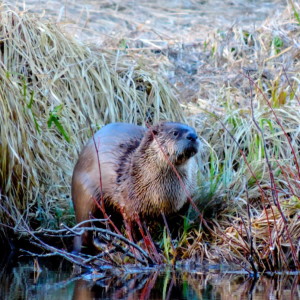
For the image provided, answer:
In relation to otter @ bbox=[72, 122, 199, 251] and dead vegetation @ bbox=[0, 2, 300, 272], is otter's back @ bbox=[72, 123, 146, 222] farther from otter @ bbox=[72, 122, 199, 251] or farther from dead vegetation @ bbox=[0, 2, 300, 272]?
dead vegetation @ bbox=[0, 2, 300, 272]

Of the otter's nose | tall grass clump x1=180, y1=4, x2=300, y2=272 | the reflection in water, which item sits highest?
the otter's nose

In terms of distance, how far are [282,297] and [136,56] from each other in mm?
3985

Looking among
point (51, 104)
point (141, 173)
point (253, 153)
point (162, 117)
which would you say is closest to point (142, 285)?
point (141, 173)

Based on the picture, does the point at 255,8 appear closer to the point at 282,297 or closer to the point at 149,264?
the point at 149,264

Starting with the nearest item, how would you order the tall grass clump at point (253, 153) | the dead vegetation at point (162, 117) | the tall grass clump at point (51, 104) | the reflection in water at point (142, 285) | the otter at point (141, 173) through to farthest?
1. the reflection in water at point (142, 285)
2. the tall grass clump at point (253, 153)
3. the otter at point (141, 173)
4. the dead vegetation at point (162, 117)
5. the tall grass clump at point (51, 104)

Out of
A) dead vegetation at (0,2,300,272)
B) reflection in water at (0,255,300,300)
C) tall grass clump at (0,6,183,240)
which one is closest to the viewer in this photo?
reflection in water at (0,255,300,300)

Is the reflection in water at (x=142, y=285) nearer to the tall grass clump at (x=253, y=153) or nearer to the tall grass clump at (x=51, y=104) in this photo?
the tall grass clump at (x=253, y=153)

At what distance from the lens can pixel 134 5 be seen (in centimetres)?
1142

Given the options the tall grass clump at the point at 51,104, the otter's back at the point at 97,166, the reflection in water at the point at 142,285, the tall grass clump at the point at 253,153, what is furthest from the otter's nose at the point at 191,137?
the tall grass clump at the point at 51,104

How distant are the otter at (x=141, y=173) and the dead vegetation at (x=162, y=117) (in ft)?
0.92

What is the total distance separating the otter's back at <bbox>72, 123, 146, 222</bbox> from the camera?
585 cm

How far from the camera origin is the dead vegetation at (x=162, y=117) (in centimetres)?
582

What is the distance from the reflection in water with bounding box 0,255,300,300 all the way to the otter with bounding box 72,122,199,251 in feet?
1.45

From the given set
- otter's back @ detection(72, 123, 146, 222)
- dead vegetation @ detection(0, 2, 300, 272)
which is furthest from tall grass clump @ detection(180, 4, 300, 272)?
otter's back @ detection(72, 123, 146, 222)
